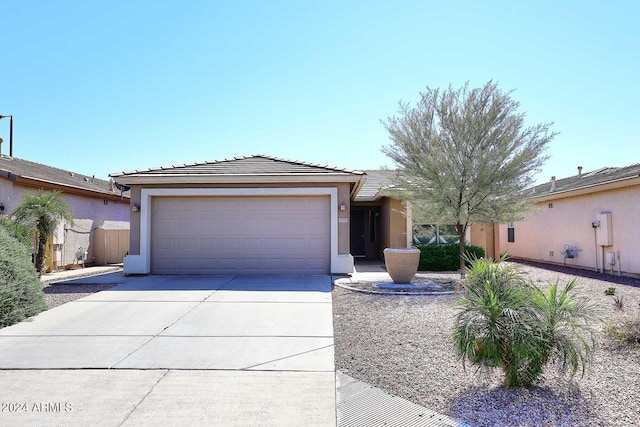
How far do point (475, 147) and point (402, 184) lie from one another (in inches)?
90.1

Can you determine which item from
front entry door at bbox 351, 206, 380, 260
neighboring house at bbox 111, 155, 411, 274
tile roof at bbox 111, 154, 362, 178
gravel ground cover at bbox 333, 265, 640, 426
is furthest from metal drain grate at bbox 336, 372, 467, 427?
front entry door at bbox 351, 206, 380, 260

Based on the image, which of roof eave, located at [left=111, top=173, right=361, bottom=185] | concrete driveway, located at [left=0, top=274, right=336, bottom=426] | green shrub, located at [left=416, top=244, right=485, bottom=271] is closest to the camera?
concrete driveway, located at [left=0, top=274, right=336, bottom=426]

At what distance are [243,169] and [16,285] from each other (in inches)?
271

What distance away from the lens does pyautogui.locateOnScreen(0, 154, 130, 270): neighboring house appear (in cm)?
1226

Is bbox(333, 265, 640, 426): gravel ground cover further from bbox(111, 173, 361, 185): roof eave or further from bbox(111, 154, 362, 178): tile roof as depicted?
bbox(111, 154, 362, 178): tile roof

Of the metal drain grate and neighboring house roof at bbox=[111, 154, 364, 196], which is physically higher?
neighboring house roof at bbox=[111, 154, 364, 196]

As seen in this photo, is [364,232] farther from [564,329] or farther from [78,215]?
[564,329]

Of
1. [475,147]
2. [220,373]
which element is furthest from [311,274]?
[220,373]

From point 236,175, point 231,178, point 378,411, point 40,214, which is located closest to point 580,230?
point 236,175

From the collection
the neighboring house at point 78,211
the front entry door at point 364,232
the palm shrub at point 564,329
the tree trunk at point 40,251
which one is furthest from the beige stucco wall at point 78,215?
the palm shrub at point 564,329

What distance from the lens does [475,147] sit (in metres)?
10.9

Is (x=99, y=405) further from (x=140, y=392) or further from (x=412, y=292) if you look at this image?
(x=412, y=292)

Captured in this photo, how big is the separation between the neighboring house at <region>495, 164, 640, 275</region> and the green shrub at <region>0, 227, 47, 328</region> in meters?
12.5

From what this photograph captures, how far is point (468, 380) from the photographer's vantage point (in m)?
3.97
